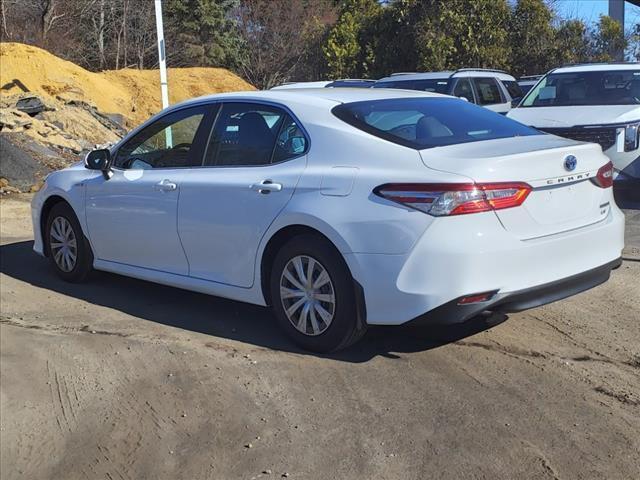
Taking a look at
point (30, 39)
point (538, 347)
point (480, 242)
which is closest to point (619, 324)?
point (538, 347)

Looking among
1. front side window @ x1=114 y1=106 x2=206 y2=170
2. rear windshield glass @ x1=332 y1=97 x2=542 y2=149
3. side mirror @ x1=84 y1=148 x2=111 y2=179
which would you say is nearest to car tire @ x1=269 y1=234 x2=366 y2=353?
rear windshield glass @ x1=332 y1=97 x2=542 y2=149

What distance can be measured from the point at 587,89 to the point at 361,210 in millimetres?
7672

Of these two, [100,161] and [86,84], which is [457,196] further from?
[86,84]

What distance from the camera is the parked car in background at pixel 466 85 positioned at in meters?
13.3

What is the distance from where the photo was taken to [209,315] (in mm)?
5711

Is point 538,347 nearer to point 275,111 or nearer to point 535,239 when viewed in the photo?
point 535,239

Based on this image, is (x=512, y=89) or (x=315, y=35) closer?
(x=512, y=89)

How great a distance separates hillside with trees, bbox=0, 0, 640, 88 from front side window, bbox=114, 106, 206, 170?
1786cm

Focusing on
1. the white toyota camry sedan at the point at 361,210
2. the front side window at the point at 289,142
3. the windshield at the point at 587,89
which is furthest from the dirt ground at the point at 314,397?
the windshield at the point at 587,89

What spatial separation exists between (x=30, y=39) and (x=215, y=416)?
1115 inches

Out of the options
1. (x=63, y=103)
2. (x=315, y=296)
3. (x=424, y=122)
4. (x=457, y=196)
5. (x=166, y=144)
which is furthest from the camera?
(x=63, y=103)

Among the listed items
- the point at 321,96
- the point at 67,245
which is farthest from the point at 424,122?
the point at 67,245

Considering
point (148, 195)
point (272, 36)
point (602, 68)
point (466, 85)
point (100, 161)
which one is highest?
point (272, 36)

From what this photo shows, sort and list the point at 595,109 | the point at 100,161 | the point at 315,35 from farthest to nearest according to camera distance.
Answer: the point at 315,35, the point at 595,109, the point at 100,161
